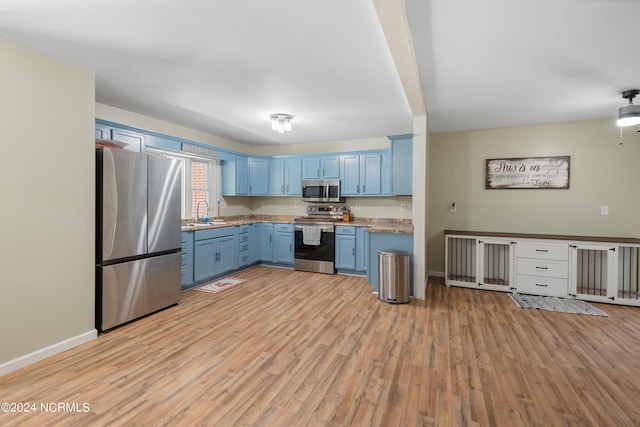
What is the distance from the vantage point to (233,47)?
232 cm

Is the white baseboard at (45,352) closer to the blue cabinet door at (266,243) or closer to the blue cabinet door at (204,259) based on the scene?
the blue cabinet door at (204,259)

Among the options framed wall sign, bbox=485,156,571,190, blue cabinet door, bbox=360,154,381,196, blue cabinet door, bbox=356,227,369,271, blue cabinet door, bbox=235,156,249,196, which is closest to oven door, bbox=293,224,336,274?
blue cabinet door, bbox=356,227,369,271

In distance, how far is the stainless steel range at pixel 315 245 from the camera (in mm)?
5324

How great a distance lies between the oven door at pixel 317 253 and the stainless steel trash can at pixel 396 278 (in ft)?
5.10

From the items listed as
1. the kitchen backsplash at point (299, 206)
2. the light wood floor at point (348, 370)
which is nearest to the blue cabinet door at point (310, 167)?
the kitchen backsplash at point (299, 206)

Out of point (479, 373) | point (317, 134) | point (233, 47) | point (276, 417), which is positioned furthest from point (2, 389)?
point (317, 134)

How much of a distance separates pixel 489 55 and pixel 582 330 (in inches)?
112

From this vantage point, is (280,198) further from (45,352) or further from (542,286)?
→ (542,286)

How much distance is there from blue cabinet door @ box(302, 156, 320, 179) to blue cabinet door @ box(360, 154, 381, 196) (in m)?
0.85

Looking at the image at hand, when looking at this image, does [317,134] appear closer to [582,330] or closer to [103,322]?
[103,322]

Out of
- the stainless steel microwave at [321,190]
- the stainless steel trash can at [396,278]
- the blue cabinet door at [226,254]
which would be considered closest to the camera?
the stainless steel trash can at [396,278]

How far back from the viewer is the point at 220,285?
4.59m

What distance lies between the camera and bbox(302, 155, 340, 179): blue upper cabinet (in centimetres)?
564

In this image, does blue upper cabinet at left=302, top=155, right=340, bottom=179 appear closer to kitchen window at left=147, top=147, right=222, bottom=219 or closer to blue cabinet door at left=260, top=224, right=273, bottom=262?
blue cabinet door at left=260, top=224, right=273, bottom=262
